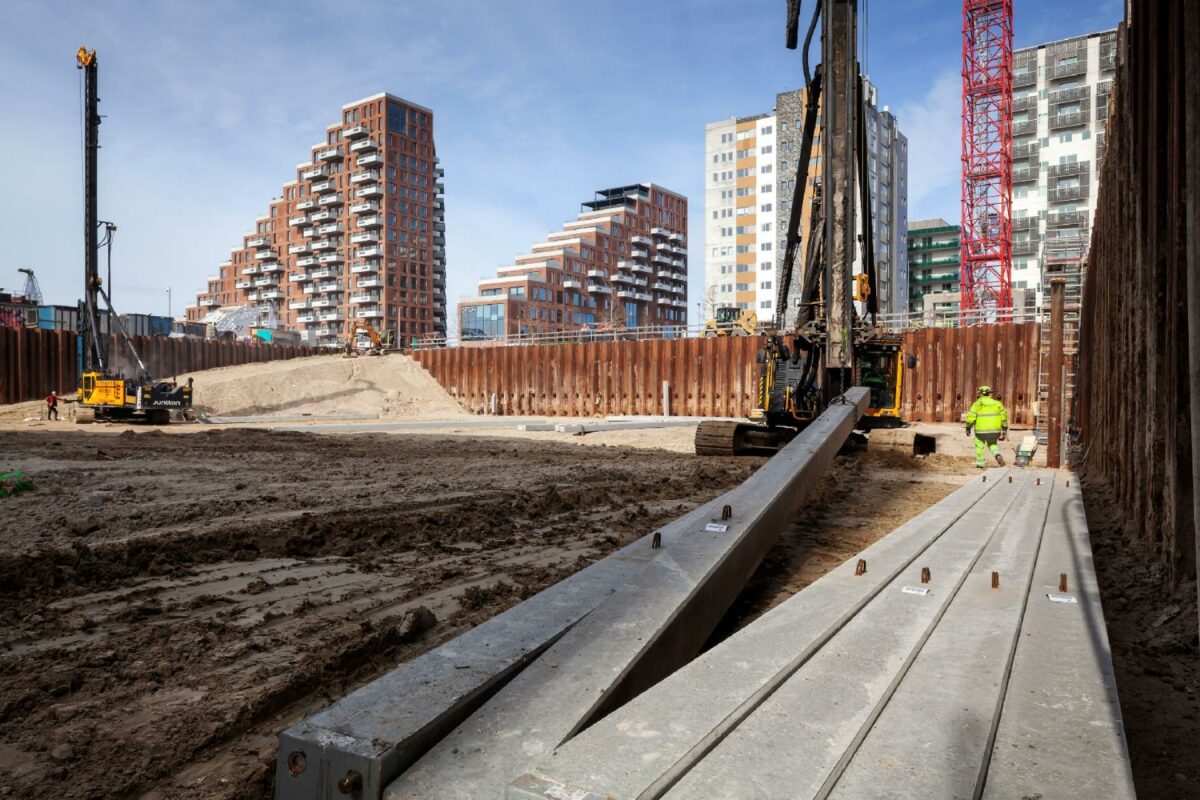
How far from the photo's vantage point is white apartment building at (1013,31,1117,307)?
71.2 meters

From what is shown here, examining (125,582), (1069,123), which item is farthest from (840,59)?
(1069,123)

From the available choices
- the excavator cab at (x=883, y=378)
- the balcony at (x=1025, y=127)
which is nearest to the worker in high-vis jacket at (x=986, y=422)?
the excavator cab at (x=883, y=378)

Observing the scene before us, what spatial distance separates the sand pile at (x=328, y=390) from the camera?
113ft

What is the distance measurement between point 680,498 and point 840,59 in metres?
6.85

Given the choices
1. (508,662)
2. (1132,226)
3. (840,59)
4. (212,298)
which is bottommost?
(508,662)

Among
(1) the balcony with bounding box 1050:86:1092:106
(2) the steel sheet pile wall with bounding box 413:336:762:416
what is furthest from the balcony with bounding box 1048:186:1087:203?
(2) the steel sheet pile wall with bounding box 413:336:762:416

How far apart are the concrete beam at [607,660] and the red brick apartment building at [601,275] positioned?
3785 inches

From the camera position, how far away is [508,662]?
8.14 feet

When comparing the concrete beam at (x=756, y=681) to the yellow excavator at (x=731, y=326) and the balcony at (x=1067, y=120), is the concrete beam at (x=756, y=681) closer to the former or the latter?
the yellow excavator at (x=731, y=326)

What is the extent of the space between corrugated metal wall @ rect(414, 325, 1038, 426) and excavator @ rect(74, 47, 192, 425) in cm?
1435

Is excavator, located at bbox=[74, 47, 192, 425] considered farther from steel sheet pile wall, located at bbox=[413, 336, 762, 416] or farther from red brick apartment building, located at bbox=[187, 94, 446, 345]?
red brick apartment building, located at bbox=[187, 94, 446, 345]

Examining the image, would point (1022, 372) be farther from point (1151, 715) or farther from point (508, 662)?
point (508, 662)

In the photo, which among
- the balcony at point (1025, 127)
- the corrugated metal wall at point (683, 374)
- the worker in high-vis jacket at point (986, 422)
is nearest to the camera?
the worker in high-vis jacket at point (986, 422)

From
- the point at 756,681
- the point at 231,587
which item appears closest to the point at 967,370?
the point at 231,587
